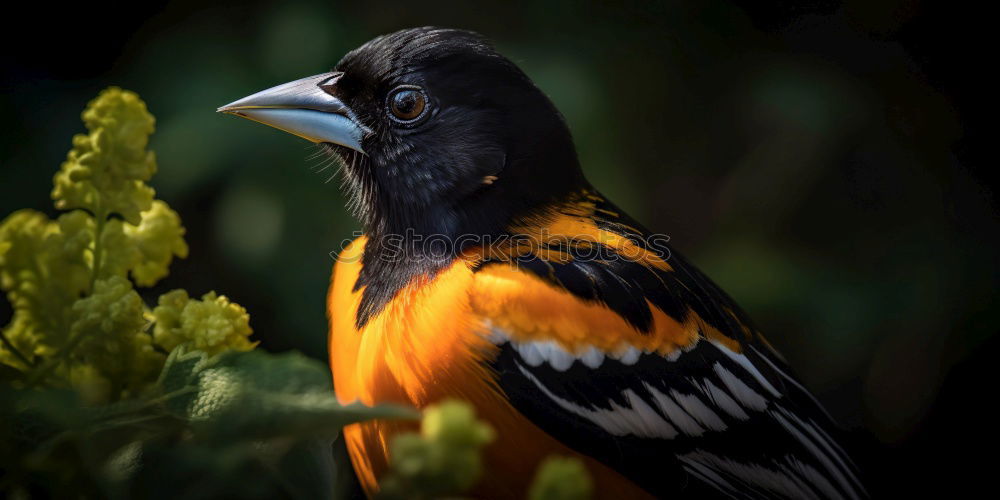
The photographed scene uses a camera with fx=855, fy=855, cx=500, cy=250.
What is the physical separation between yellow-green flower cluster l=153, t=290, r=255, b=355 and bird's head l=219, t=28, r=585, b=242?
0.86 m

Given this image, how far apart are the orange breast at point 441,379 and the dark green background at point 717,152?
47.5 inches

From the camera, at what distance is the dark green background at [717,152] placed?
2607 millimetres

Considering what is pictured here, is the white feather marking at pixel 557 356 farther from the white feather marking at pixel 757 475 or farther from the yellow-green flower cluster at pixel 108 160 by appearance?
the yellow-green flower cluster at pixel 108 160

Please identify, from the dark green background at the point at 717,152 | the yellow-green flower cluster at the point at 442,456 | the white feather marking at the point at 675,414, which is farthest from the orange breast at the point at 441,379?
the dark green background at the point at 717,152

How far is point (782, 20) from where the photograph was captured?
307 centimetres

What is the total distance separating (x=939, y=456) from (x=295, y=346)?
2.23 meters

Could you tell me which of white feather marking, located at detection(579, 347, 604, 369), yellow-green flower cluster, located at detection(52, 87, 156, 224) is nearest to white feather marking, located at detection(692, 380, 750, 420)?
white feather marking, located at detection(579, 347, 604, 369)

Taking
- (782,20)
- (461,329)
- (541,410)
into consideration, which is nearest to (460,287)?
(461,329)

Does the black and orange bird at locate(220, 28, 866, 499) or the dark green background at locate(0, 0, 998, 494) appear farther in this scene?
the dark green background at locate(0, 0, 998, 494)

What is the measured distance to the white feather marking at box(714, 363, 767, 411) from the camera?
1634mm

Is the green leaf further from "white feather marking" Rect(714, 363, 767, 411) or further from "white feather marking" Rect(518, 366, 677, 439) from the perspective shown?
"white feather marking" Rect(714, 363, 767, 411)

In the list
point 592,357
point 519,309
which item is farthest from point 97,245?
point 592,357

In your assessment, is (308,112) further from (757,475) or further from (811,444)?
(811,444)

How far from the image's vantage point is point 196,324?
743 mm
